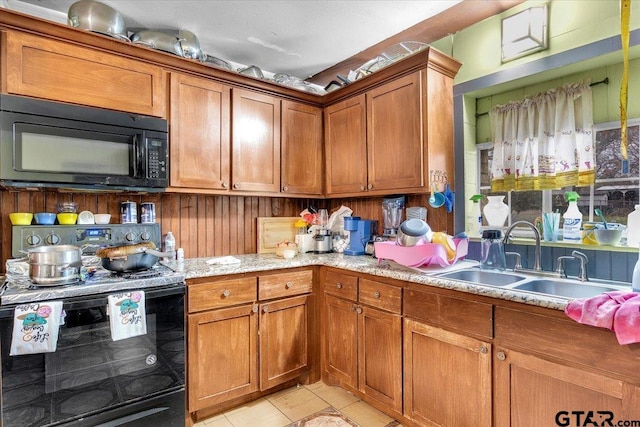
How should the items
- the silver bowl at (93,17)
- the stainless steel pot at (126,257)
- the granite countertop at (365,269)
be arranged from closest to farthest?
the granite countertop at (365,269), the stainless steel pot at (126,257), the silver bowl at (93,17)

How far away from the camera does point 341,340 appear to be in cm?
229

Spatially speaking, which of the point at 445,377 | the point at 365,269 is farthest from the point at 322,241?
the point at 445,377

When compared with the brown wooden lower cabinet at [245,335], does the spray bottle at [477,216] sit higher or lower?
higher

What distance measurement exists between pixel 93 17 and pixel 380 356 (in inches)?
99.4

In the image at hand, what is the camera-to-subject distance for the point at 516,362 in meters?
1.44

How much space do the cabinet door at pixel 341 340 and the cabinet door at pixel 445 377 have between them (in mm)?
404

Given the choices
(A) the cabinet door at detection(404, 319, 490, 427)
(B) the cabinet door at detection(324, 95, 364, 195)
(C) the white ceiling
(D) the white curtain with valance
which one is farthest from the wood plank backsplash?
(C) the white ceiling

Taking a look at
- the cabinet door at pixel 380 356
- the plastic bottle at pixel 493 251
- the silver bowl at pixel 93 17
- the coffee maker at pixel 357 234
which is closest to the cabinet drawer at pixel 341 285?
the cabinet door at pixel 380 356

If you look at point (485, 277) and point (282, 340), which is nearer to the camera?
point (485, 277)

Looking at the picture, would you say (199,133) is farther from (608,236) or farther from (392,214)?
(608,236)

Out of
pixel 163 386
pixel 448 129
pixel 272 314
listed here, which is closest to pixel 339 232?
pixel 272 314

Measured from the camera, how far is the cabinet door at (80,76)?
1.75 metres

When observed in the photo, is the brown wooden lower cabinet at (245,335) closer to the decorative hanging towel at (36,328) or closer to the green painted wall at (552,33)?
the decorative hanging towel at (36,328)

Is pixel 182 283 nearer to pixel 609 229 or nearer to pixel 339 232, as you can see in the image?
pixel 339 232
